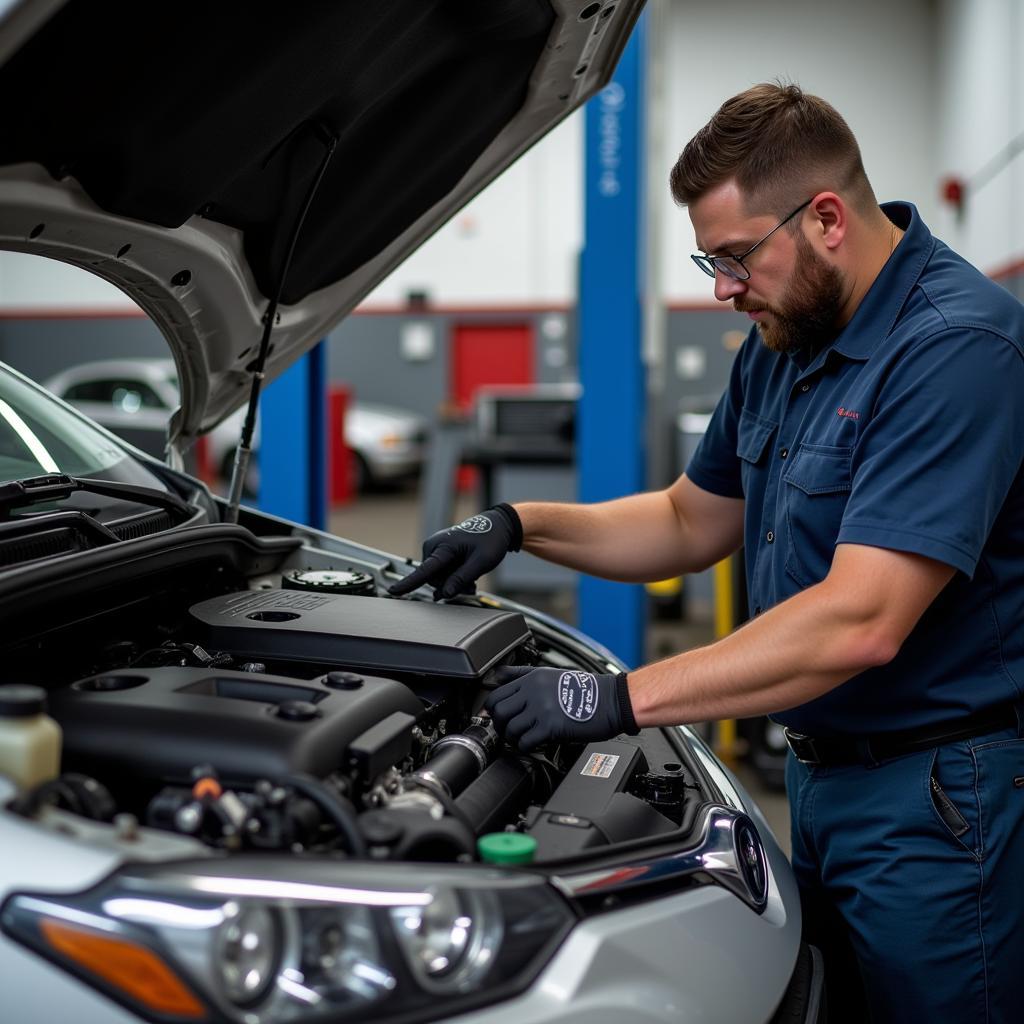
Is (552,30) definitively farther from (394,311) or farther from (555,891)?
(394,311)

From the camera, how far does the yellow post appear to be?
373 cm

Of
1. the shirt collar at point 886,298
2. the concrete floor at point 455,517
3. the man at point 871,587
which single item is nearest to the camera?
the man at point 871,587

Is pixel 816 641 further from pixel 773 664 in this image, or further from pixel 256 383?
pixel 256 383

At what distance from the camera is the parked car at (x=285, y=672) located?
0.87 metres

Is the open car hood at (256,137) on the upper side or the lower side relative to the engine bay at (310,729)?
upper

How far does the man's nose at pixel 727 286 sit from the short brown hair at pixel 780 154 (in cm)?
12

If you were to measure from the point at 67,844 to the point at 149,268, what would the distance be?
113cm

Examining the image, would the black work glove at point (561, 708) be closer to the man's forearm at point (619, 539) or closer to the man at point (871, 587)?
the man at point (871, 587)

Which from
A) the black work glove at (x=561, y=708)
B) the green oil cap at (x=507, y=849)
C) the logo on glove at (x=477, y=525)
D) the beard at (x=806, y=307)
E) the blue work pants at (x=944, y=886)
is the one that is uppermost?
the beard at (x=806, y=307)

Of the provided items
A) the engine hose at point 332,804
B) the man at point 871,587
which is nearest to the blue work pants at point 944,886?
the man at point 871,587

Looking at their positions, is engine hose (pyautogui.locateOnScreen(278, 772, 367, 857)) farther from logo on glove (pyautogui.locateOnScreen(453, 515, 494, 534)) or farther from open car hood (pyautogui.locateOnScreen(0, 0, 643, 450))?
logo on glove (pyautogui.locateOnScreen(453, 515, 494, 534))

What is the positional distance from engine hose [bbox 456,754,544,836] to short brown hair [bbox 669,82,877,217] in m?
0.84

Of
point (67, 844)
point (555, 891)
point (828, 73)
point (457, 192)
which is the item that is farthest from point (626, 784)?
point (828, 73)

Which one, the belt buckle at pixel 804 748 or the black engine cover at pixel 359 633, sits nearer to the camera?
the black engine cover at pixel 359 633
